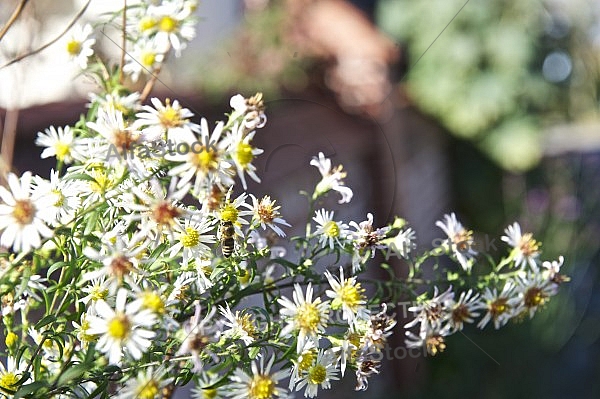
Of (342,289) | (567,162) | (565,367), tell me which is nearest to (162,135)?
(342,289)

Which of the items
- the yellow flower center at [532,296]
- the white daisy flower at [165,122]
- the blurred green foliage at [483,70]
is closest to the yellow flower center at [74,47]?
the white daisy flower at [165,122]

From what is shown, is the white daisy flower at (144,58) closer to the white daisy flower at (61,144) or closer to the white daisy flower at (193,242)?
the white daisy flower at (61,144)

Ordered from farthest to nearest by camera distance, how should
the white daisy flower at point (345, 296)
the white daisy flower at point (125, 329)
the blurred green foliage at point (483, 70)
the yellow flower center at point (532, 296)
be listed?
the blurred green foliage at point (483, 70) < the yellow flower center at point (532, 296) < the white daisy flower at point (345, 296) < the white daisy flower at point (125, 329)

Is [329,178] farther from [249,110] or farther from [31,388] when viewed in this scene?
[31,388]

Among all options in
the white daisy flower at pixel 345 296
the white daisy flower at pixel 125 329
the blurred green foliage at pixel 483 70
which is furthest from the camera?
the blurred green foliage at pixel 483 70

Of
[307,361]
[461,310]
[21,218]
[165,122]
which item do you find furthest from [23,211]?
[461,310]

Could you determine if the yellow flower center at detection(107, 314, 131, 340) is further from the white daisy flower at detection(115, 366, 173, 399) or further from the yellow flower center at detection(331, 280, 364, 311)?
the yellow flower center at detection(331, 280, 364, 311)

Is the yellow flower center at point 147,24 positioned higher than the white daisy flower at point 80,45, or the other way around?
the yellow flower center at point 147,24
